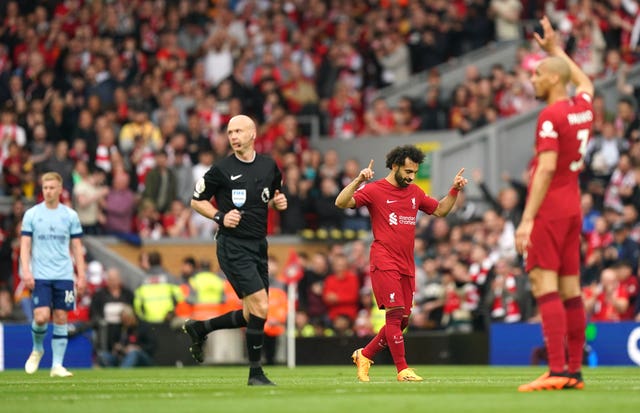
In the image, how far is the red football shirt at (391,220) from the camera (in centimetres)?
1516

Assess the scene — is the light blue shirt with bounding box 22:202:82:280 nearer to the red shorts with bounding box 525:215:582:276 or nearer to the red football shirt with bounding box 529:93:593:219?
the red shorts with bounding box 525:215:582:276

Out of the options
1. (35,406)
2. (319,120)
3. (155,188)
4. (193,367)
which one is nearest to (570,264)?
(35,406)

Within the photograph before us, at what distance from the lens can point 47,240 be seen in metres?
17.8

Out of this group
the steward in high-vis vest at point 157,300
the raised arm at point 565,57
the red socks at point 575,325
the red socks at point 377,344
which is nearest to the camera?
the red socks at point 575,325

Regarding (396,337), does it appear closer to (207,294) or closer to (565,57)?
(565,57)

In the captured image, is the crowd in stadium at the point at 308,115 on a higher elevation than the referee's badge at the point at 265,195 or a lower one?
higher

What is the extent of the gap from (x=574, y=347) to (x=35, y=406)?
171 inches

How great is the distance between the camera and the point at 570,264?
1195 cm

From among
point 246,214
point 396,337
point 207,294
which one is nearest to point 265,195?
point 246,214

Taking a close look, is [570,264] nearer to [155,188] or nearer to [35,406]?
[35,406]

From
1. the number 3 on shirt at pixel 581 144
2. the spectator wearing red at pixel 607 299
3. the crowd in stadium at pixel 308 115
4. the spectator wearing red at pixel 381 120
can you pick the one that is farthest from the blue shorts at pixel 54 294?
the spectator wearing red at pixel 381 120

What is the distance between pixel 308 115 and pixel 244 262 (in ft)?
57.8

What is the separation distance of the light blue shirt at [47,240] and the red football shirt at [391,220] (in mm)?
4417

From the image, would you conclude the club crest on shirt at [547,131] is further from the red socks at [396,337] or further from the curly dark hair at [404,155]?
the red socks at [396,337]
